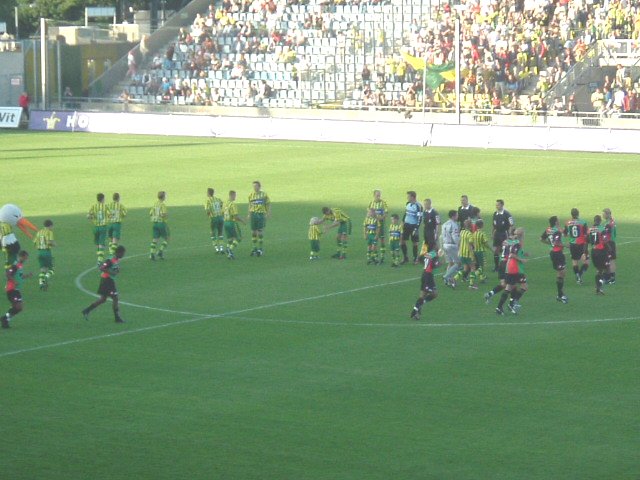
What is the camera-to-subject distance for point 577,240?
2681 centimetres

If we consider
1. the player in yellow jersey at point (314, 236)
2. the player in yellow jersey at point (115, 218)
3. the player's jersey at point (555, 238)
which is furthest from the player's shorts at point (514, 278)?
the player in yellow jersey at point (115, 218)

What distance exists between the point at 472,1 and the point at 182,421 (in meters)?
56.1

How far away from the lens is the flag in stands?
6366 centimetres

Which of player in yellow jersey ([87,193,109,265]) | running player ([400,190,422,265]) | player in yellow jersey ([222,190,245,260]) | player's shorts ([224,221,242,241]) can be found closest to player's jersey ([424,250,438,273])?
running player ([400,190,422,265])

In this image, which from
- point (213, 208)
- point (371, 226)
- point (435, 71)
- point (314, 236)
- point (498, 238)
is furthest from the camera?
point (435, 71)

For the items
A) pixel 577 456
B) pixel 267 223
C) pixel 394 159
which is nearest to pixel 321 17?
pixel 394 159

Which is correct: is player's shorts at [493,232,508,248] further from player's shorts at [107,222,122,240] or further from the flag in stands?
the flag in stands

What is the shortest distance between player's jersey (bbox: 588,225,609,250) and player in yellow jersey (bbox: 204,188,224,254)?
9.50 m

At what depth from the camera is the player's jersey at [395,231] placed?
95.5 ft

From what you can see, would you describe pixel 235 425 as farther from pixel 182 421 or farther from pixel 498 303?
pixel 498 303

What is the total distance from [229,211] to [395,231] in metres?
4.33

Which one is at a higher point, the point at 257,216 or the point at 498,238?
the point at 257,216

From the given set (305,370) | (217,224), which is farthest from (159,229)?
(305,370)

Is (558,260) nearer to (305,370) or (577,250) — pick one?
(577,250)
